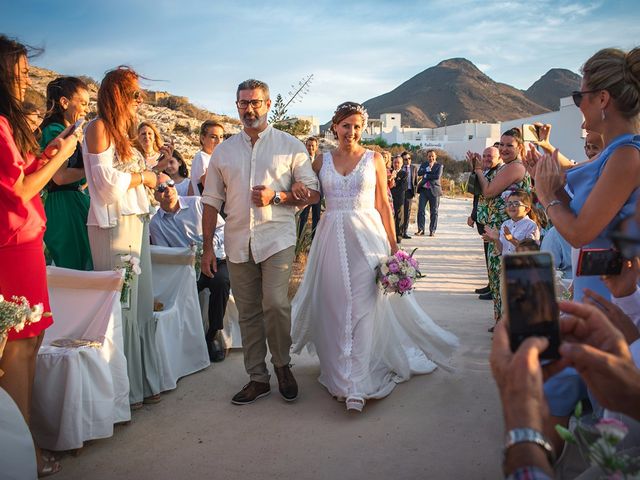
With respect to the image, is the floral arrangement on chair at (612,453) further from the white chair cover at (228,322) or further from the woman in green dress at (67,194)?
the white chair cover at (228,322)

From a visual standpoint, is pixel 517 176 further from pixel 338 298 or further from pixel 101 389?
pixel 101 389

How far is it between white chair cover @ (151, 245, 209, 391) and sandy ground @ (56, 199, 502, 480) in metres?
0.16

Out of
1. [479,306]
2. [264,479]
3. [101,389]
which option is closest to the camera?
[264,479]

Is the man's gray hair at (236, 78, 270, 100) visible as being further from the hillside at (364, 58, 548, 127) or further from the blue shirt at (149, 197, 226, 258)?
the hillside at (364, 58, 548, 127)

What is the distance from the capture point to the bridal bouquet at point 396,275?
4277 millimetres

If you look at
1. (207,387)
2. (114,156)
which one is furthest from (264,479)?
(114,156)

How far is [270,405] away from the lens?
13.9 ft

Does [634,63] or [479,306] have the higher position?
[634,63]

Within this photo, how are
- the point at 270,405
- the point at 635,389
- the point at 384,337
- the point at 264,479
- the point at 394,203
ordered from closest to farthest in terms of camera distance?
A: the point at 635,389, the point at 264,479, the point at 270,405, the point at 384,337, the point at 394,203

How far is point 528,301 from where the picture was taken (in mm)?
1456

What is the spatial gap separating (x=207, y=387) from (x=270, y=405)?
2.39 ft

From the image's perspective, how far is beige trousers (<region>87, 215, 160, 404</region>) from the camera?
3986 millimetres

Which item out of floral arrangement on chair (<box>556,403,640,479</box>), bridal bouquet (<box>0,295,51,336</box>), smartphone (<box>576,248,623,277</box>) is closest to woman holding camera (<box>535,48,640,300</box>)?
smartphone (<box>576,248,623,277</box>)

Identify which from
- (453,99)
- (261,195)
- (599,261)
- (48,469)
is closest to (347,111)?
(261,195)
